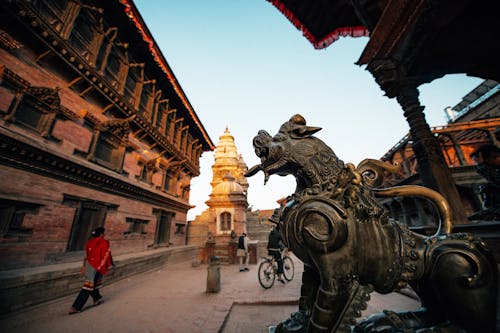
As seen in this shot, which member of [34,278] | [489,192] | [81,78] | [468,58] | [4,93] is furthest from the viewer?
[81,78]

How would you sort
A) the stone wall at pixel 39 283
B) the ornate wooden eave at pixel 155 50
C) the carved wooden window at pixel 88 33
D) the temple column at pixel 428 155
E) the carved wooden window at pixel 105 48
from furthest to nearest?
the ornate wooden eave at pixel 155 50 → the carved wooden window at pixel 105 48 → the carved wooden window at pixel 88 33 → the stone wall at pixel 39 283 → the temple column at pixel 428 155

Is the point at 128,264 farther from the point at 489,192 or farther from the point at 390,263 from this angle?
the point at 489,192

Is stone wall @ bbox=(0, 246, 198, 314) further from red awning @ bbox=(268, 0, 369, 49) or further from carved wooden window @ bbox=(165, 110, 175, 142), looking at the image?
red awning @ bbox=(268, 0, 369, 49)

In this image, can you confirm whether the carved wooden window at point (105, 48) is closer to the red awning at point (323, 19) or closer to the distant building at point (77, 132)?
the distant building at point (77, 132)

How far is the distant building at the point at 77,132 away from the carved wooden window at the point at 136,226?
0.05 meters

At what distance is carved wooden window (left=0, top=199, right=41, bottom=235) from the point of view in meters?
4.57

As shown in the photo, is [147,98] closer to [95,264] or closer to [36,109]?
[36,109]

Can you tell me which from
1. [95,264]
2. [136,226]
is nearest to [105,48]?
[136,226]

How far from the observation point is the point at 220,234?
11781 millimetres

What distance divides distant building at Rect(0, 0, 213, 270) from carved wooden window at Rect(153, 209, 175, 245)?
7 centimetres

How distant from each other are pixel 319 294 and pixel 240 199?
11.1 meters

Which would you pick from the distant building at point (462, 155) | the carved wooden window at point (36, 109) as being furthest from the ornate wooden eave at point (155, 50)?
the distant building at point (462, 155)

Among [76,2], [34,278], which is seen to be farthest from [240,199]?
[76,2]

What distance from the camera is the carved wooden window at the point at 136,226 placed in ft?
28.4
